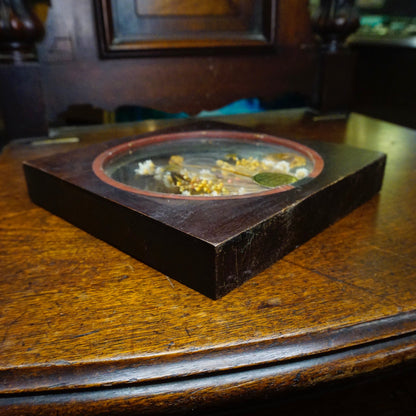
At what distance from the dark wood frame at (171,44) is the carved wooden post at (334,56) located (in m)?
0.13

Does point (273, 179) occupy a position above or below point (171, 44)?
below

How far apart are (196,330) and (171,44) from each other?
3.12 ft

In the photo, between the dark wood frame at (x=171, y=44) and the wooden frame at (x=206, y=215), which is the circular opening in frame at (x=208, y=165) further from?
the dark wood frame at (x=171, y=44)

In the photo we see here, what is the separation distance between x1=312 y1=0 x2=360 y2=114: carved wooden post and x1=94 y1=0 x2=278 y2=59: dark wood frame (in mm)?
125

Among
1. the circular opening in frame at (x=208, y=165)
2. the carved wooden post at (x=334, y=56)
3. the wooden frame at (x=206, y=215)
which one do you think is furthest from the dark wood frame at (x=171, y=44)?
the wooden frame at (x=206, y=215)

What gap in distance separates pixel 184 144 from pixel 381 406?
0.49m

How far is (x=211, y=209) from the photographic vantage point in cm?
45

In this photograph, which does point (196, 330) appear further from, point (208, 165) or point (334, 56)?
point (334, 56)

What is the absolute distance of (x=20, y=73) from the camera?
940 mm

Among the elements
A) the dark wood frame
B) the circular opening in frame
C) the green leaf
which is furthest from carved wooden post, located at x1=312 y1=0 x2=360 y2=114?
the green leaf

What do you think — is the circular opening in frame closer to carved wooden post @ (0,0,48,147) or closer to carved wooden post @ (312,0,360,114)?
carved wooden post @ (0,0,48,147)

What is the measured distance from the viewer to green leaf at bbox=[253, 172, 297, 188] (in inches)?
21.5

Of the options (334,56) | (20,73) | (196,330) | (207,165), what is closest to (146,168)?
(207,165)

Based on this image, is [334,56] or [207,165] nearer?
[207,165]
